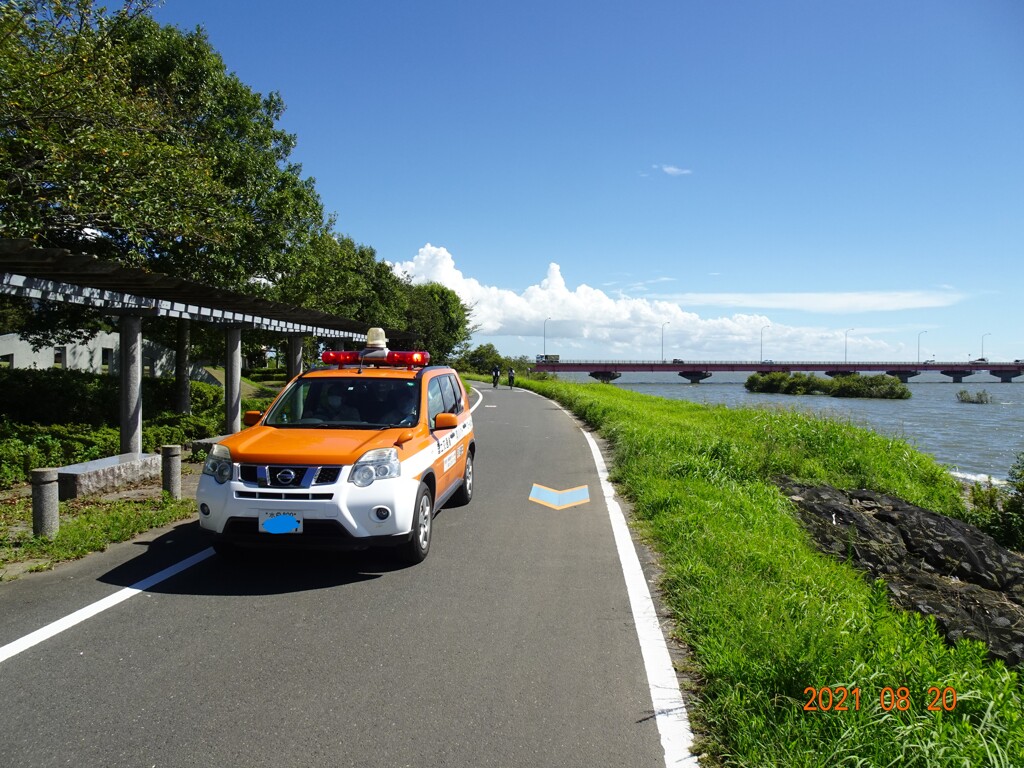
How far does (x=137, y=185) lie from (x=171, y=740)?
29.6 feet

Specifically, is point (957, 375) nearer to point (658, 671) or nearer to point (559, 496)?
point (559, 496)

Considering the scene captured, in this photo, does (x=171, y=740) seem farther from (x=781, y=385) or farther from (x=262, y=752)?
(x=781, y=385)

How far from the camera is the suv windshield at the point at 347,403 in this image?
693cm

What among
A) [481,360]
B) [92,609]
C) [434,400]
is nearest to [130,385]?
[434,400]

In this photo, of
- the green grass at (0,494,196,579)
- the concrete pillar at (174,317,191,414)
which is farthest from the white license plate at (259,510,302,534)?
the concrete pillar at (174,317,191,414)

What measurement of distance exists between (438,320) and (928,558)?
5593 cm

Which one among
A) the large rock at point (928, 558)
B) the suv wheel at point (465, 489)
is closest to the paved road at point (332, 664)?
the suv wheel at point (465, 489)

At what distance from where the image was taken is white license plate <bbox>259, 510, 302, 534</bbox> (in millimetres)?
5477

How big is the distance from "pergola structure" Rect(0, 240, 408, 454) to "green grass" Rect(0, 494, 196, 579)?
2.56 metres

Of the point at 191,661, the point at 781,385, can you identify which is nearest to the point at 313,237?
the point at 191,661

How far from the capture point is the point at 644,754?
10.6ft

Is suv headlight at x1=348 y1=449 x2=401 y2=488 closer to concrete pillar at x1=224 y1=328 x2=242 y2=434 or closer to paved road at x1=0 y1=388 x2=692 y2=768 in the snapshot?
paved road at x1=0 y1=388 x2=692 y2=768

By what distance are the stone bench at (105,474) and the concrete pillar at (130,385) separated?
659 mm

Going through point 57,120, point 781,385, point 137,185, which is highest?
point 57,120
